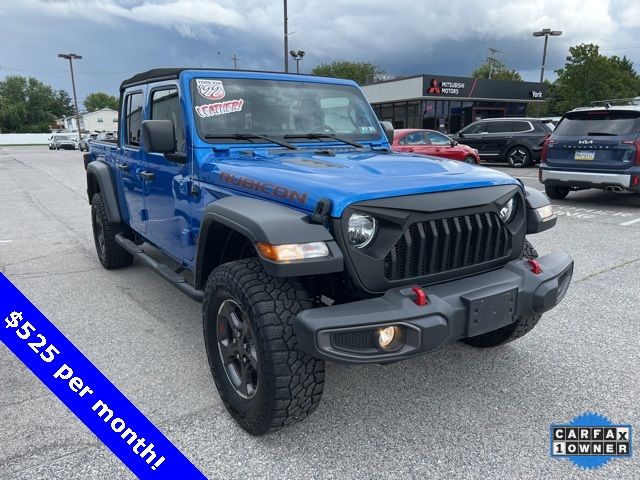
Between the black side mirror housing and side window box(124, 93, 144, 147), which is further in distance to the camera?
side window box(124, 93, 144, 147)

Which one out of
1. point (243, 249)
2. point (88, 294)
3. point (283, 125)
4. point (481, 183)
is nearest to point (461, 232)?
point (481, 183)

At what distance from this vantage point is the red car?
43.2 feet

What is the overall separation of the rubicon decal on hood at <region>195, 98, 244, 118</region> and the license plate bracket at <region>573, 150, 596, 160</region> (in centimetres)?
695

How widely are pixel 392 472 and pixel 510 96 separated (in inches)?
1317

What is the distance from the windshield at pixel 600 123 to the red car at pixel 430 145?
461cm

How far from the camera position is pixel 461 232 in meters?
2.46

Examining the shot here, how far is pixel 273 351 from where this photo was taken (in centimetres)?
215

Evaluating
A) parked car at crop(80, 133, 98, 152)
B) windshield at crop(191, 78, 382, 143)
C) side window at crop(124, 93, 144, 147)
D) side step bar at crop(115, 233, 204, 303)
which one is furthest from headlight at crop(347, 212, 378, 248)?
parked car at crop(80, 133, 98, 152)

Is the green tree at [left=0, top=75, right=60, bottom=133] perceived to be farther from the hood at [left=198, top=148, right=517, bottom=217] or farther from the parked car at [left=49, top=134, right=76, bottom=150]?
the hood at [left=198, top=148, right=517, bottom=217]

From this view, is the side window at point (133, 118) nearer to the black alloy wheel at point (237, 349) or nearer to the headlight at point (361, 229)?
the black alloy wheel at point (237, 349)

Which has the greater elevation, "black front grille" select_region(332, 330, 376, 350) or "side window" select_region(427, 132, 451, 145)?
"side window" select_region(427, 132, 451, 145)

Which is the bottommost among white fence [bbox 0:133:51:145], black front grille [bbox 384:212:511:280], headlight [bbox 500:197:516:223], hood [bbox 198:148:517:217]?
white fence [bbox 0:133:51:145]

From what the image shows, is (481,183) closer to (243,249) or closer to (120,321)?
(243,249)

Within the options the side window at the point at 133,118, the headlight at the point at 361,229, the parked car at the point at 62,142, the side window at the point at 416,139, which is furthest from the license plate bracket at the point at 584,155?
the parked car at the point at 62,142
